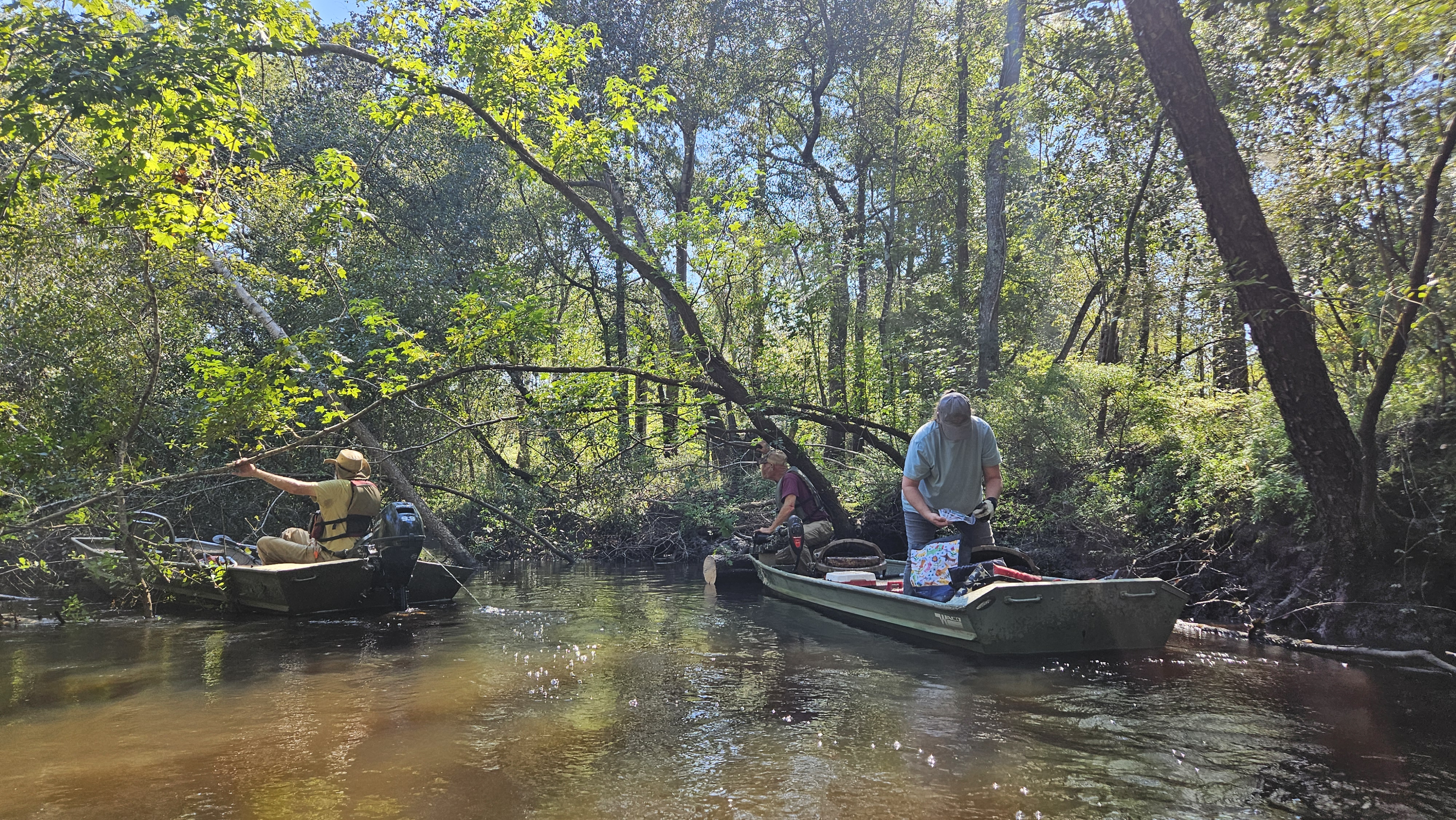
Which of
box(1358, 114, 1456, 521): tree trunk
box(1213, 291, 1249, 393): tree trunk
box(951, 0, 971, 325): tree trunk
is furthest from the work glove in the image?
box(951, 0, 971, 325): tree trunk

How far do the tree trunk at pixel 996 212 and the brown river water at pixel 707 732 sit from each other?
7841 millimetres

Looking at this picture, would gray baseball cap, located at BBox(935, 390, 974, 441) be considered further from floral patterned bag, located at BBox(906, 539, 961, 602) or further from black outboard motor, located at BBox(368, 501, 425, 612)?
black outboard motor, located at BBox(368, 501, 425, 612)

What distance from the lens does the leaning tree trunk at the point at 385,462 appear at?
1165 cm

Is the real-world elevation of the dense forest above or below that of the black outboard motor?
above

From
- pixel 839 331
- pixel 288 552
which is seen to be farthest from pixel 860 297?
pixel 288 552

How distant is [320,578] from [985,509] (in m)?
7.11

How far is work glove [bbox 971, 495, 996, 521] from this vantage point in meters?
6.62

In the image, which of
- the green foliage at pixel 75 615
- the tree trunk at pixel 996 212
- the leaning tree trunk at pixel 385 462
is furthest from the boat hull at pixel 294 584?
the tree trunk at pixel 996 212

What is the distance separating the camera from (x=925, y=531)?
6945 mm

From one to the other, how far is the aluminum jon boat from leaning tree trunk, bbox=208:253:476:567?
7.60 metres

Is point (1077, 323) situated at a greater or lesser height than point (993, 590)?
greater

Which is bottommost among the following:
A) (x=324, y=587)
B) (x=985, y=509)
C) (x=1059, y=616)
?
(x=324, y=587)

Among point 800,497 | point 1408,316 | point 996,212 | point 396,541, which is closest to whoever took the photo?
point 1408,316

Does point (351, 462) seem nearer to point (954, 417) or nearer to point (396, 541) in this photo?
point (396, 541)
